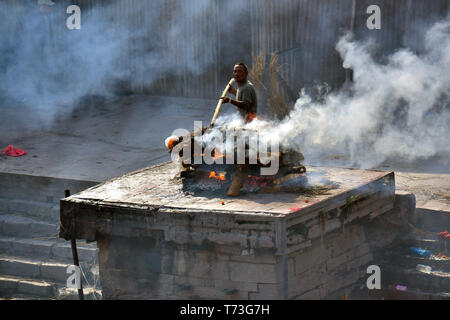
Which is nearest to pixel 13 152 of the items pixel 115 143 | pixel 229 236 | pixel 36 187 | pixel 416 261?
pixel 36 187

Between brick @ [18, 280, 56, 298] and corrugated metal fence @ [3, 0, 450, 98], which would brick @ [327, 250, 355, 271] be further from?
corrugated metal fence @ [3, 0, 450, 98]

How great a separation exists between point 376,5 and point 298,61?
1880mm

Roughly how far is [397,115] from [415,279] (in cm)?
414

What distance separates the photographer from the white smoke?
36.8 feet

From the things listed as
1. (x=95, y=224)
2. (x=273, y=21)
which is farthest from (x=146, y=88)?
(x=95, y=224)

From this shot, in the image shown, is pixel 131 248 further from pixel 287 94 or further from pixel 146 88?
pixel 146 88

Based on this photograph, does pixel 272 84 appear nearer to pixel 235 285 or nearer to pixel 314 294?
pixel 314 294

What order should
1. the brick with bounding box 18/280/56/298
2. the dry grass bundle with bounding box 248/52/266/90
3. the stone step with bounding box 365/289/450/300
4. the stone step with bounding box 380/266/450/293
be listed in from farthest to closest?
the dry grass bundle with bounding box 248/52/266/90
the brick with bounding box 18/280/56/298
the stone step with bounding box 380/266/450/293
the stone step with bounding box 365/289/450/300

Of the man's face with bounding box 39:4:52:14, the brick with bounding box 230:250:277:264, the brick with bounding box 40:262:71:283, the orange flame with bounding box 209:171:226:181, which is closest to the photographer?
the brick with bounding box 230:250:277:264

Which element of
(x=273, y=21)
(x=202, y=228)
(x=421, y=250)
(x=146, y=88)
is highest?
(x=273, y=21)

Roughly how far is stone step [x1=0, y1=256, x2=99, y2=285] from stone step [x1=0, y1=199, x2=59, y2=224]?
876 mm

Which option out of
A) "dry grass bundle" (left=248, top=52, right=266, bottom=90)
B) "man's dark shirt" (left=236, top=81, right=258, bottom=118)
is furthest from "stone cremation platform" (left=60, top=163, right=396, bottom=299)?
"dry grass bundle" (left=248, top=52, right=266, bottom=90)

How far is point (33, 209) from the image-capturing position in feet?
36.2

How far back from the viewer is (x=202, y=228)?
7.58 meters
